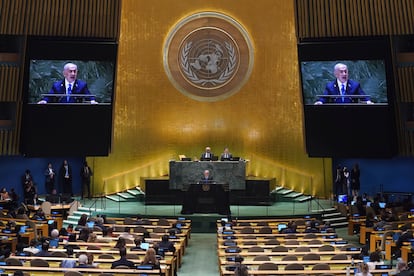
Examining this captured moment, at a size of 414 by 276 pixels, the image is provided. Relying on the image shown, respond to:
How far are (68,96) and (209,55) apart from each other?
7.43 m

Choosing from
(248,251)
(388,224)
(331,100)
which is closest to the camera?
(248,251)

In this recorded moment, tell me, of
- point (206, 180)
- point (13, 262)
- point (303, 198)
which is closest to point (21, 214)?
point (206, 180)

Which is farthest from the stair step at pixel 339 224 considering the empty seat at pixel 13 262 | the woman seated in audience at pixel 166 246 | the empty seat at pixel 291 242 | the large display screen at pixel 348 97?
the empty seat at pixel 13 262

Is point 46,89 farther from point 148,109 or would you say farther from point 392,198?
point 392,198

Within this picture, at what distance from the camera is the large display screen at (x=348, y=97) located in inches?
822

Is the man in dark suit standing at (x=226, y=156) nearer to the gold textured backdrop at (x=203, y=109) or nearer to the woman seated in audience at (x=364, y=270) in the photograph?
the gold textured backdrop at (x=203, y=109)

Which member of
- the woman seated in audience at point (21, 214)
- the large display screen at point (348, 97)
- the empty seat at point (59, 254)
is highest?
the large display screen at point (348, 97)

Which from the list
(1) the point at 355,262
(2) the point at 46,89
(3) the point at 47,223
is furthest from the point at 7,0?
(1) the point at 355,262

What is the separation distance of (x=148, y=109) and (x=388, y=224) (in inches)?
480

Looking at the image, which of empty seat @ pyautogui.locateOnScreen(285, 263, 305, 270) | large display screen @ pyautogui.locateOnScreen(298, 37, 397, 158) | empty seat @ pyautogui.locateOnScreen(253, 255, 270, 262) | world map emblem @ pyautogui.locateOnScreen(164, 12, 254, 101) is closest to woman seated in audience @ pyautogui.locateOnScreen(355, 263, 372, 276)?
empty seat @ pyautogui.locateOnScreen(285, 263, 305, 270)

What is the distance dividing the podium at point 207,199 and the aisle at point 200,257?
105 centimetres

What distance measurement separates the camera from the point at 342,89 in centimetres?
2138

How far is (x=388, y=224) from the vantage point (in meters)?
17.8

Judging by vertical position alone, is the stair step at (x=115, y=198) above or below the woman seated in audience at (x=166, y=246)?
above
